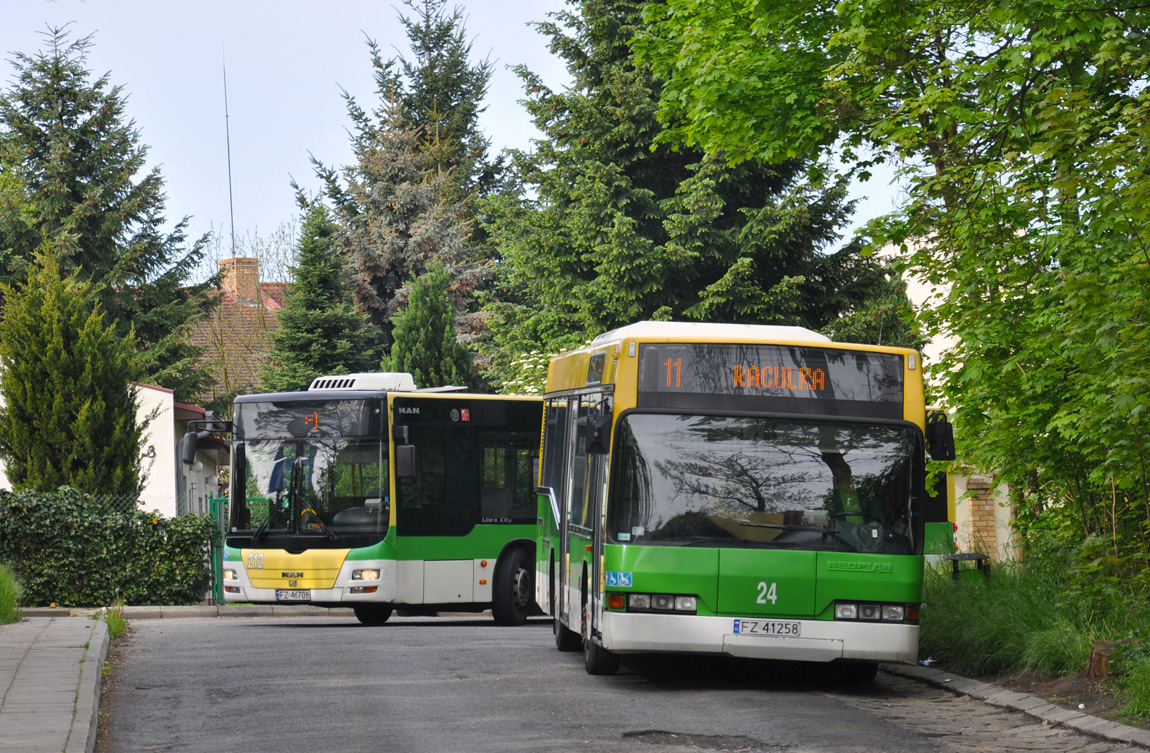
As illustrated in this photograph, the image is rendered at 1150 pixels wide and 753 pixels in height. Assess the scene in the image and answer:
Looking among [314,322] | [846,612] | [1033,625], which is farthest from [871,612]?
[314,322]

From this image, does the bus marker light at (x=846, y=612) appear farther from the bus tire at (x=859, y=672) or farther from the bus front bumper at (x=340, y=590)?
the bus front bumper at (x=340, y=590)

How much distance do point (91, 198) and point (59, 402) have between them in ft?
51.1

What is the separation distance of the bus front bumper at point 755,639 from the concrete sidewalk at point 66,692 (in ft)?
2.60

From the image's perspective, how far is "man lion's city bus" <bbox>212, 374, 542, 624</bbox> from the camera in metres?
17.9

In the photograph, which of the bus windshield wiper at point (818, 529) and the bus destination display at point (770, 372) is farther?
the bus destination display at point (770, 372)

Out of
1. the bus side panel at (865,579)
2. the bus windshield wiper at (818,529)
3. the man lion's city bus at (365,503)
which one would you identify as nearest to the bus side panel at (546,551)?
the man lion's city bus at (365,503)

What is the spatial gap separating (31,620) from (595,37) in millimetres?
16426

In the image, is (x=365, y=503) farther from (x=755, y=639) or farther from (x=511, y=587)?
(x=755, y=639)

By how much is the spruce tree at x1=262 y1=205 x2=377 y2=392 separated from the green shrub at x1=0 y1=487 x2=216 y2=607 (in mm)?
19351

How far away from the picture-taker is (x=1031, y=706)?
9969 millimetres

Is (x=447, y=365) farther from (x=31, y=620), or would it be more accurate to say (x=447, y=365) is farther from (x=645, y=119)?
(x=31, y=620)

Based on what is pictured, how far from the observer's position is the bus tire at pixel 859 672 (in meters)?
11.7

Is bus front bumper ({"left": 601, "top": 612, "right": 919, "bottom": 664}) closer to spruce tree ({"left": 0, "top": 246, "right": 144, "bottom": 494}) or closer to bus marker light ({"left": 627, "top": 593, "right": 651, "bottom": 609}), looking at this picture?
bus marker light ({"left": 627, "top": 593, "right": 651, "bottom": 609})

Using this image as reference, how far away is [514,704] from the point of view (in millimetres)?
10023
